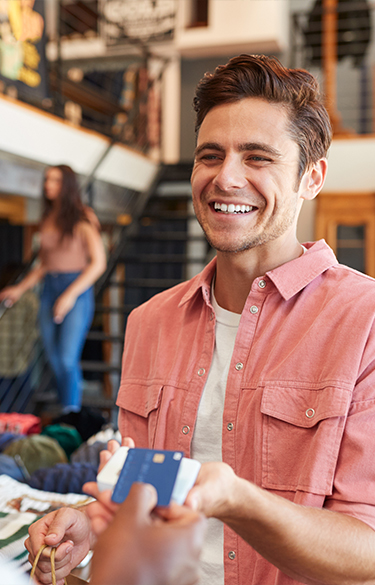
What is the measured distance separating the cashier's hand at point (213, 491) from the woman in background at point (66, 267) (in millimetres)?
2964

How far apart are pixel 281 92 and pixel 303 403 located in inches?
23.7

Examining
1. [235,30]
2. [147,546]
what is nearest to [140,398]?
[147,546]

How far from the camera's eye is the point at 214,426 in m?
1.15

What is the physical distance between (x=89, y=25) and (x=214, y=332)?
7.09 m

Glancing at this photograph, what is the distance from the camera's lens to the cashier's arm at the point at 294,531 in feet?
2.37

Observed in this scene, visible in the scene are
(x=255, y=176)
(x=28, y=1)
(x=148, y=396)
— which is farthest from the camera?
(x=28, y=1)

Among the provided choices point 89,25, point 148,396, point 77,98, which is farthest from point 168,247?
point 148,396

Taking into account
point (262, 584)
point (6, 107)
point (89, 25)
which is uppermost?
point (89, 25)

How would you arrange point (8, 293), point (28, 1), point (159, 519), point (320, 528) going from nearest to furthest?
point (159, 519), point (320, 528), point (8, 293), point (28, 1)

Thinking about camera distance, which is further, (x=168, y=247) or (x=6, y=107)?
(x=168, y=247)

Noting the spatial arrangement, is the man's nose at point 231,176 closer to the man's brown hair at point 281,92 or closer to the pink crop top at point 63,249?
the man's brown hair at point 281,92

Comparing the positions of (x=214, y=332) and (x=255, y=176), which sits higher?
(x=255, y=176)

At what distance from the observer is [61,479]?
195 cm

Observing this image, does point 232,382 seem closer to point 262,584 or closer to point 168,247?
point 262,584
